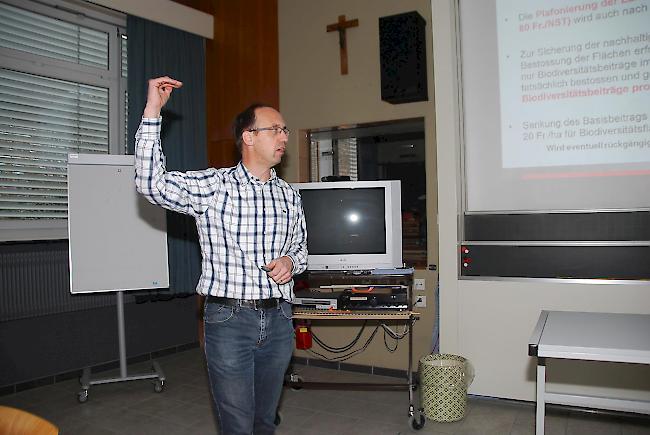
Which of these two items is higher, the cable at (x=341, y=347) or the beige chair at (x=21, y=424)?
the beige chair at (x=21, y=424)

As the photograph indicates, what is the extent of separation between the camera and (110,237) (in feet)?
12.1

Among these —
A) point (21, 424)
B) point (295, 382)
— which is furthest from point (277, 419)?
point (21, 424)

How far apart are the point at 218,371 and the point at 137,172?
2.29 feet

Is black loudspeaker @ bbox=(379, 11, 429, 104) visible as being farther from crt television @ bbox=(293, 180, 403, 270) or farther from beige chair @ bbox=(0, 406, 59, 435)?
beige chair @ bbox=(0, 406, 59, 435)

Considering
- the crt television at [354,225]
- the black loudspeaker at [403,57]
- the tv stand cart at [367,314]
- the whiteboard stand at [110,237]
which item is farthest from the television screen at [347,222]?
the whiteboard stand at [110,237]

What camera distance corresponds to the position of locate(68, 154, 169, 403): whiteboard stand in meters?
3.57

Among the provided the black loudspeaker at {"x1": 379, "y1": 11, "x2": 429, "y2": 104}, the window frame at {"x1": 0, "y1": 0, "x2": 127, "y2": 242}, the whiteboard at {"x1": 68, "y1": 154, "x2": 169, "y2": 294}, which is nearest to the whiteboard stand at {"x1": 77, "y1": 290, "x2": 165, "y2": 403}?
the whiteboard at {"x1": 68, "y1": 154, "x2": 169, "y2": 294}

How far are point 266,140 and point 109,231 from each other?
7.42 feet

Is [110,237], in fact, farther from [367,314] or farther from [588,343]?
[588,343]

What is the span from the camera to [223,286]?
1754mm

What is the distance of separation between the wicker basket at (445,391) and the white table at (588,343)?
0.78 meters

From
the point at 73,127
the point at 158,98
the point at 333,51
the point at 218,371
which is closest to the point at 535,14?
the point at 333,51

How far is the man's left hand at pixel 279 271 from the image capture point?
1.75 meters

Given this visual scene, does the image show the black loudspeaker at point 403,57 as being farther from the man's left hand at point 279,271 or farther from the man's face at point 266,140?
the man's left hand at point 279,271
